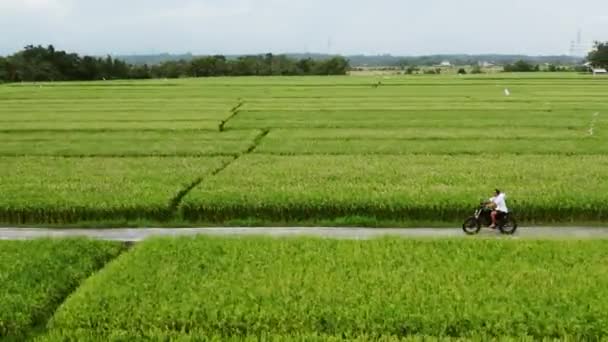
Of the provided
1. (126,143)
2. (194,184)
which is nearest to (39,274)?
(194,184)

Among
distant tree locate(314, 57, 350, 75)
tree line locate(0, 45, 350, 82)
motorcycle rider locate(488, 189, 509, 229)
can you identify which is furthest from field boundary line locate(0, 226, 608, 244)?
distant tree locate(314, 57, 350, 75)

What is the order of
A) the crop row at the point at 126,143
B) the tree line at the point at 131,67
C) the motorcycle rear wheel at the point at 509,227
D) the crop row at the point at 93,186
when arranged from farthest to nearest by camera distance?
the tree line at the point at 131,67
the crop row at the point at 126,143
the crop row at the point at 93,186
the motorcycle rear wheel at the point at 509,227

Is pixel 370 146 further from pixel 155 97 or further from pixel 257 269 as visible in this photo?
pixel 155 97

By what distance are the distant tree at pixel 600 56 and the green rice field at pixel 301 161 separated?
255 ft

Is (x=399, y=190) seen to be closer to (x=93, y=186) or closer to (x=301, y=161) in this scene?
(x=301, y=161)

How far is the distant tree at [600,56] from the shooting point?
129375mm

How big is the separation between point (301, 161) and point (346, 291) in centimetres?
1586

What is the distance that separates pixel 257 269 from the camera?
1609 centimetres

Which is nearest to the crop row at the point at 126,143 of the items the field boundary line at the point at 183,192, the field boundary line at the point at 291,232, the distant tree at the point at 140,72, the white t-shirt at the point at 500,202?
the field boundary line at the point at 183,192

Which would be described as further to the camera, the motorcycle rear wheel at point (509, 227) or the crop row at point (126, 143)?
the crop row at point (126, 143)

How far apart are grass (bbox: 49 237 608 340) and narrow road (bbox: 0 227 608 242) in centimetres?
246

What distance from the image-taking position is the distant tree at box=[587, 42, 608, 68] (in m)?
129

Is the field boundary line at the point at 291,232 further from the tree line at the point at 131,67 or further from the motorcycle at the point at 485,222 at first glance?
the tree line at the point at 131,67

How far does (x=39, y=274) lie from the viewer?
16.0m
